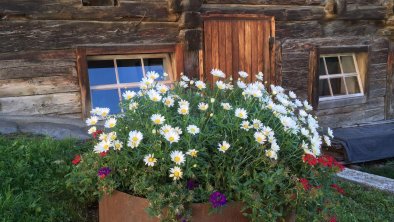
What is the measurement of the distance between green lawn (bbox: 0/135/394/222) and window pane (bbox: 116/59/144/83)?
73.9 inches

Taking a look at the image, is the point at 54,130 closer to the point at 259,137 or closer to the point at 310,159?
the point at 259,137

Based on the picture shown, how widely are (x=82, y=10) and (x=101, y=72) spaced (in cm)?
86

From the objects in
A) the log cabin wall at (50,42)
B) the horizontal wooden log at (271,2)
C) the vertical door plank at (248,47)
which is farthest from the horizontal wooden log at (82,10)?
the vertical door plank at (248,47)

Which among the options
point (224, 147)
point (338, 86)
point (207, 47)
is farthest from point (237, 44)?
point (224, 147)

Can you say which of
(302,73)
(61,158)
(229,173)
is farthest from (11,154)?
(302,73)

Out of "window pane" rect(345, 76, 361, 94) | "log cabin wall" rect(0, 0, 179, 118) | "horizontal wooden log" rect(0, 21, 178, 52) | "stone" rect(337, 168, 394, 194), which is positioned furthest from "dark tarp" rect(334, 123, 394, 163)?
"log cabin wall" rect(0, 0, 179, 118)

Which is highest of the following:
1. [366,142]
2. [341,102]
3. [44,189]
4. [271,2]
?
[271,2]

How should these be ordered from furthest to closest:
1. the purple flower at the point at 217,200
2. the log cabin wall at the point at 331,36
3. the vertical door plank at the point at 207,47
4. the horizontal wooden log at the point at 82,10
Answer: the log cabin wall at the point at 331,36 < the vertical door plank at the point at 207,47 < the horizontal wooden log at the point at 82,10 < the purple flower at the point at 217,200

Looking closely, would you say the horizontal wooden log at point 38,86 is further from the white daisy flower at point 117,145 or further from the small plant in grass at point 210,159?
the white daisy flower at point 117,145

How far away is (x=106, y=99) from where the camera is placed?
19.2ft

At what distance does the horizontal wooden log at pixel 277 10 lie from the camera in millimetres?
6316

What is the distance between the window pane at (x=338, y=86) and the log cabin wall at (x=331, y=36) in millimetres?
287

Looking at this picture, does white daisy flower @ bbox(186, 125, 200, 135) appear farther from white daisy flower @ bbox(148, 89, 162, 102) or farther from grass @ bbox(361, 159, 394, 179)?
grass @ bbox(361, 159, 394, 179)

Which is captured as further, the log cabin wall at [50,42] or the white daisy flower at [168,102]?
the log cabin wall at [50,42]
